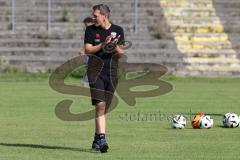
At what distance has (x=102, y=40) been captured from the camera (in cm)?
1238

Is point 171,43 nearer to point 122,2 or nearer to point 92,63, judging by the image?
point 122,2

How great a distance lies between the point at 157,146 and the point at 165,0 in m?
26.3

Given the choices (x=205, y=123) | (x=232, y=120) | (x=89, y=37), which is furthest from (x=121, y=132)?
(x=89, y=37)

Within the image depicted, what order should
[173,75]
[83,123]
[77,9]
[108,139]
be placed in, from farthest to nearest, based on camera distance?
[77,9], [173,75], [83,123], [108,139]

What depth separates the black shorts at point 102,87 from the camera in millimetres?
12500

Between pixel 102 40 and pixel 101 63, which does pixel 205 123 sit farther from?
pixel 102 40

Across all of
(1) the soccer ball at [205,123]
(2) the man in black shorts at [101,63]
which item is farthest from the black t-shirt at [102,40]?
(1) the soccer ball at [205,123]

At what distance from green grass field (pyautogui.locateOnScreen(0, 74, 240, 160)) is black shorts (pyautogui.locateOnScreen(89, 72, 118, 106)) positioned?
797 mm

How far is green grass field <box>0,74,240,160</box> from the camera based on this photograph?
12320mm

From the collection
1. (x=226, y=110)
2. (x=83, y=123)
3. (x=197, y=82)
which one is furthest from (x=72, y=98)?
(x=197, y=82)

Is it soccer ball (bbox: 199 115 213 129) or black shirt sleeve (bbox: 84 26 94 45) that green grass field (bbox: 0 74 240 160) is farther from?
black shirt sleeve (bbox: 84 26 94 45)

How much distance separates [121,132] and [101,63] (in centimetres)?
Result: 308

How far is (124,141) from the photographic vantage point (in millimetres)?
13961

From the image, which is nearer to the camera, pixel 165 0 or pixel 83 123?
pixel 83 123
